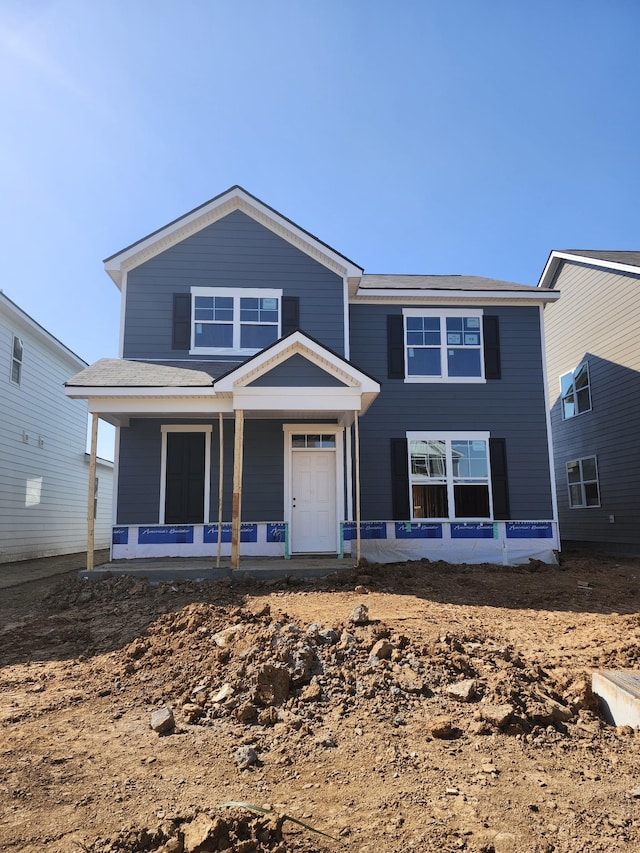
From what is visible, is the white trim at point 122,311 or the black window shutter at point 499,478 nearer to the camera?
the white trim at point 122,311

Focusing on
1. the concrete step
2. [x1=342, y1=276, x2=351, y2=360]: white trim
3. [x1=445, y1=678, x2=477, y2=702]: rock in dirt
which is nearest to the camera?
the concrete step

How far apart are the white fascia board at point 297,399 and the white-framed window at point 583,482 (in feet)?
30.8

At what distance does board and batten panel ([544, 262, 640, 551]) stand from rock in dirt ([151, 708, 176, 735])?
1323 cm

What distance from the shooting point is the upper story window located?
45.9 ft

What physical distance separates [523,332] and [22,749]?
11.8 metres

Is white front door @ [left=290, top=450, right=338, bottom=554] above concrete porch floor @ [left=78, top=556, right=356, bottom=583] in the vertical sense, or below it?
above

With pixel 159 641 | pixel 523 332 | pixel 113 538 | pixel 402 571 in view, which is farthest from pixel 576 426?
pixel 159 641

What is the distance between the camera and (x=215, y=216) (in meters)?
11.7

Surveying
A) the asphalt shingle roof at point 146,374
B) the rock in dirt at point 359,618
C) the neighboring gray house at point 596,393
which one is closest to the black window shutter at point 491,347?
the neighboring gray house at point 596,393

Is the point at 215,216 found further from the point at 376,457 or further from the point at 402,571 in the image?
the point at 402,571

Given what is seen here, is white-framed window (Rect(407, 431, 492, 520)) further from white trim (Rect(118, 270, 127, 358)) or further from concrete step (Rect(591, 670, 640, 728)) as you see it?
concrete step (Rect(591, 670, 640, 728))

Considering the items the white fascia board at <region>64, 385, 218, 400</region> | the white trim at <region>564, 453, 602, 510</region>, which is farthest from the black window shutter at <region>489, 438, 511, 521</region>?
the white fascia board at <region>64, 385, 218, 400</region>

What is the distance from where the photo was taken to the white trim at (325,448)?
10.9 m

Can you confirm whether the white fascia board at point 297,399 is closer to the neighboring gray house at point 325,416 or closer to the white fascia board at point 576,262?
the neighboring gray house at point 325,416
